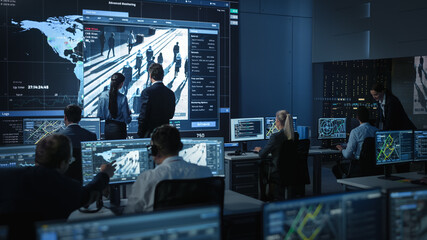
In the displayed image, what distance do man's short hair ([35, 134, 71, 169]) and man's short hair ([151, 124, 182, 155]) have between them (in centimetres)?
49

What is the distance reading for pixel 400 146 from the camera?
14.0 ft

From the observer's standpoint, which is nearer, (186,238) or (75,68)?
(186,238)

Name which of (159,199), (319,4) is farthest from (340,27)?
(159,199)

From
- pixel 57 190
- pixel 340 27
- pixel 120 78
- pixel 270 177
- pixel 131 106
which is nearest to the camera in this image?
pixel 57 190

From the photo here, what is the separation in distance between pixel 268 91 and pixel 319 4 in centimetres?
190

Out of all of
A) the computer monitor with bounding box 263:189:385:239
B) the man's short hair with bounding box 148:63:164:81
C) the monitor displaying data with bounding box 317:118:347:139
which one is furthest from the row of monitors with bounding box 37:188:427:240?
the monitor displaying data with bounding box 317:118:347:139

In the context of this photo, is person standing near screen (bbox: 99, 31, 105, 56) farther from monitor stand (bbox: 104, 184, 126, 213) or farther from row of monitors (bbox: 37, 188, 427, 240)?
row of monitors (bbox: 37, 188, 427, 240)

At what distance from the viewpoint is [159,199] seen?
2.11 metres

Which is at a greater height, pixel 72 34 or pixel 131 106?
pixel 72 34

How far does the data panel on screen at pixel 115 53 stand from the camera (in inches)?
221

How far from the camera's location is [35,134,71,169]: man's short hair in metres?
2.17

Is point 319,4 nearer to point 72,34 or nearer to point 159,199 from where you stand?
point 72,34

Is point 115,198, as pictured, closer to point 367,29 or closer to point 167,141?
point 167,141

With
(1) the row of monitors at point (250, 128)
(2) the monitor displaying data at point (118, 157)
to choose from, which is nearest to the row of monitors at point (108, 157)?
(2) the monitor displaying data at point (118, 157)
